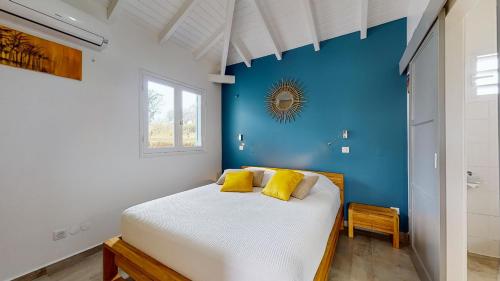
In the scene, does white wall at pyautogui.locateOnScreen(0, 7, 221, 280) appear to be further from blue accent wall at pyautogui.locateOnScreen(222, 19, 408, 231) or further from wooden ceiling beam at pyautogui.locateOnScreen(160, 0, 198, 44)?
blue accent wall at pyautogui.locateOnScreen(222, 19, 408, 231)

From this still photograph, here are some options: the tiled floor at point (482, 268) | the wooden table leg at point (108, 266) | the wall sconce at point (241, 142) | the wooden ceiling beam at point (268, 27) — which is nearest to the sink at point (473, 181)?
the tiled floor at point (482, 268)

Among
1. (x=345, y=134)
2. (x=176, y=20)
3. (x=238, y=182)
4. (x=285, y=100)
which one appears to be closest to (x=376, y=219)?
(x=345, y=134)

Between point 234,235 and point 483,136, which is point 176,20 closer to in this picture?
point 234,235

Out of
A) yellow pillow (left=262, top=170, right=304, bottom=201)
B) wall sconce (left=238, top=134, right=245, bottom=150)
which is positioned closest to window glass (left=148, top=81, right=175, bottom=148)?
wall sconce (left=238, top=134, right=245, bottom=150)

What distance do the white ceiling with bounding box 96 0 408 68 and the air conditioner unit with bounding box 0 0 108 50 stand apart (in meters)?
0.39

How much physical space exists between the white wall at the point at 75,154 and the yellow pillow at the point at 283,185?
5.79 ft

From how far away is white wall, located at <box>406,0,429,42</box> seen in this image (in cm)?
204

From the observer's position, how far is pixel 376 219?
2.45 m

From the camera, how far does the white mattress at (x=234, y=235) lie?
117 centimetres

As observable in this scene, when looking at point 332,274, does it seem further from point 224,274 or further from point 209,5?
point 209,5

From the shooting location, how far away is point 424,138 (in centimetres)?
188

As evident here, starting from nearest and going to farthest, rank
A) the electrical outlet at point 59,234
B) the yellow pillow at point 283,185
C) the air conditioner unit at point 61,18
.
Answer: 1. the air conditioner unit at point 61,18
2. the electrical outlet at point 59,234
3. the yellow pillow at point 283,185

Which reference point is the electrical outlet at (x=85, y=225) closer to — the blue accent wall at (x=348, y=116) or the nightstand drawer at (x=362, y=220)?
the blue accent wall at (x=348, y=116)

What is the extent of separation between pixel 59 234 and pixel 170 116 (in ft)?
6.41
